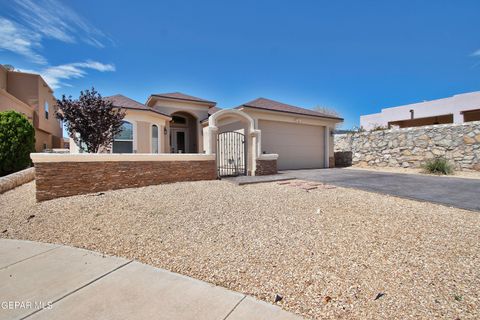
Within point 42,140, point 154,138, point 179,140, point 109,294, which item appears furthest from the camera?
point 42,140

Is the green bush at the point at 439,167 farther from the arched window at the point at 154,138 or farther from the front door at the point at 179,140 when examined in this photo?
the front door at the point at 179,140

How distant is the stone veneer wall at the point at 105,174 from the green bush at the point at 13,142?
6435mm

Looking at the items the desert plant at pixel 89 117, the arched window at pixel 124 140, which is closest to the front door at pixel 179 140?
the arched window at pixel 124 140

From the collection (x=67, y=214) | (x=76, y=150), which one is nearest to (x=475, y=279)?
(x=67, y=214)

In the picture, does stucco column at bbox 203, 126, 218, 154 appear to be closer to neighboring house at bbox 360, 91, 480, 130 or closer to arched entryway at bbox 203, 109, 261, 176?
arched entryway at bbox 203, 109, 261, 176

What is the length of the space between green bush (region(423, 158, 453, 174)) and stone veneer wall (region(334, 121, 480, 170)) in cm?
105

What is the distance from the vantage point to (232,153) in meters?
13.0

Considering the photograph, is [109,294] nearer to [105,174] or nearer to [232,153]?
[105,174]

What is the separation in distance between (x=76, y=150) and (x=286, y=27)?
14005mm

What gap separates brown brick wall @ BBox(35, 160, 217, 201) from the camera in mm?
6812

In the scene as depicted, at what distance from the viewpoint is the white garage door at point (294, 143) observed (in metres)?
14.4

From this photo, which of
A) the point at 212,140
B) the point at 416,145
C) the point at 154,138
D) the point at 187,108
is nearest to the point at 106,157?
the point at 212,140

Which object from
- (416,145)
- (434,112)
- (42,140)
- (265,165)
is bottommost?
(265,165)

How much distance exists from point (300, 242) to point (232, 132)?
8.68 meters
